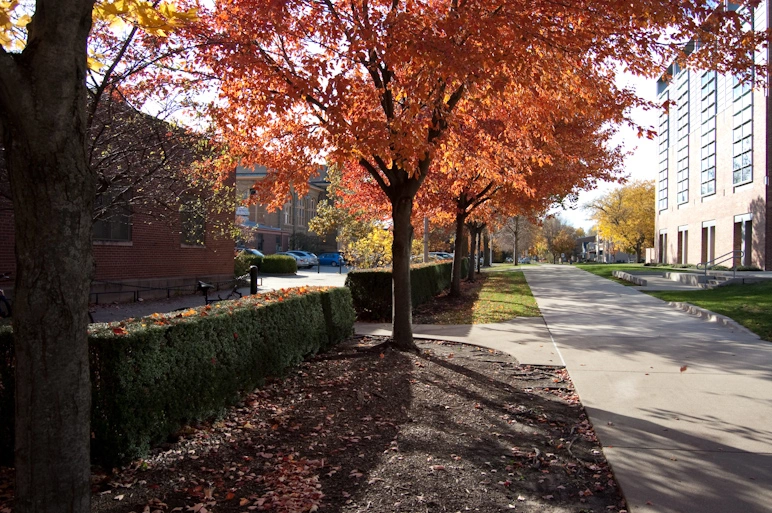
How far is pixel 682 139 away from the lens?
40438 millimetres

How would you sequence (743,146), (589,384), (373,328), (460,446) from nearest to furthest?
1. (460,446)
2. (589,384)
3. (373,328)
4. (743,146)

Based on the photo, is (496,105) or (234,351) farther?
(496,105)

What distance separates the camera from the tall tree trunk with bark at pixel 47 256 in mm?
2465

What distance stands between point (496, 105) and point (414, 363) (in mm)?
4554

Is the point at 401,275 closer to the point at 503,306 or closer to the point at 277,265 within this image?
the point at 503,306

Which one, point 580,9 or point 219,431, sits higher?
point 580,9

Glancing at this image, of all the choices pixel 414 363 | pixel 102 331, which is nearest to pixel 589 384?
pixel 414 363

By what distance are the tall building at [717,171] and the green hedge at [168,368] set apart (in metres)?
19.5

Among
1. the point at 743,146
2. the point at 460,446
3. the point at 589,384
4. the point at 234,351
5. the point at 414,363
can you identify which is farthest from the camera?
the point at 743,146

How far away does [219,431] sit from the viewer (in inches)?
192

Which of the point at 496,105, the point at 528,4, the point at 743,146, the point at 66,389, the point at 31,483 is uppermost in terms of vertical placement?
the point at 743,146

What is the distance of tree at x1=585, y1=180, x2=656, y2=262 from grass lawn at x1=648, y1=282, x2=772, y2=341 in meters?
41.7

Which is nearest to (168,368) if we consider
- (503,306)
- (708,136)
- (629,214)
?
(503,306)

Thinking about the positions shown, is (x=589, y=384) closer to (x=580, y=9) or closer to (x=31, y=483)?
(x=580, y=9)
